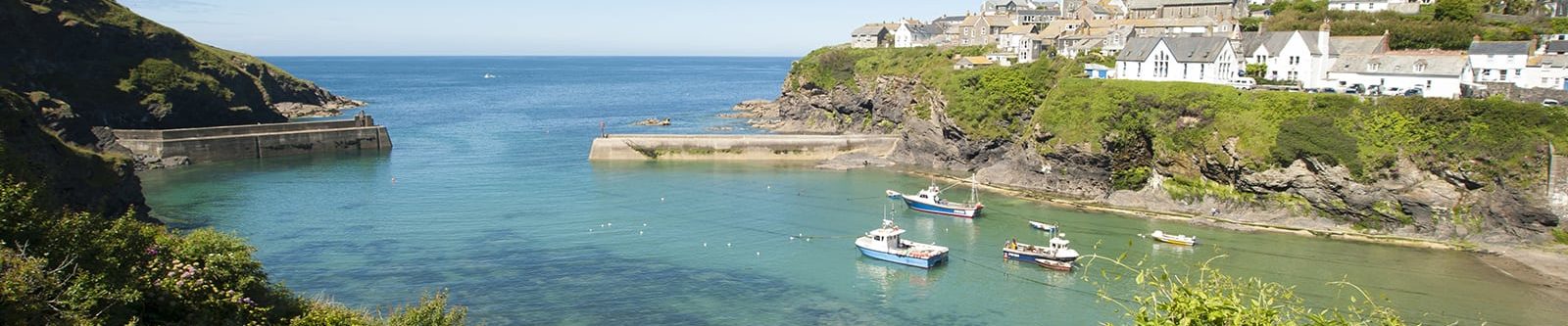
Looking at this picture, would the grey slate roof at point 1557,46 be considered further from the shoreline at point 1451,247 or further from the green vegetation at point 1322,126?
the shoreline at point 1451,247

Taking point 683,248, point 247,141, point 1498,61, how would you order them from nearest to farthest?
1. point 683,248
2. point 1498,61
3. point 247,141

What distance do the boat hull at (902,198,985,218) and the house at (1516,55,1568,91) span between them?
34.1m

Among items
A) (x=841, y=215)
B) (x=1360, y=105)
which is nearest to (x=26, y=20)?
(x=841, y=215)

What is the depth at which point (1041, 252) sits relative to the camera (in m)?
45.9

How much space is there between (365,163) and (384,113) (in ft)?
176

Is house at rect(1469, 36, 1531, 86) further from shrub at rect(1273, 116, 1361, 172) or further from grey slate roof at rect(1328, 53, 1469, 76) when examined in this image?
shrub at rect(1273, 116, 1361, 172)

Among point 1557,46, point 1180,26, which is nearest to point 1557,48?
point 1557,46

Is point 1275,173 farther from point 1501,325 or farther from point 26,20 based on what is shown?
point 26,20

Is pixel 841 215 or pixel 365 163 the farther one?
pixel 365 163

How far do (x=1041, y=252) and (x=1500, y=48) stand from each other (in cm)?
3698

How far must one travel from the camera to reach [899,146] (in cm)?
8281

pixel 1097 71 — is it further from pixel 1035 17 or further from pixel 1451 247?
pixel 1035 17

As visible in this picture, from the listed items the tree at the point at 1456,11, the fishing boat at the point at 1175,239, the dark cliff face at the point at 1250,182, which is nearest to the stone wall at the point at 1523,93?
the dark cliff face at the point at 1250,182

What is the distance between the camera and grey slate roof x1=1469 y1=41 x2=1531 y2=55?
58875 millimetres
